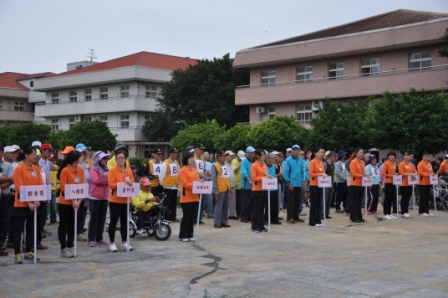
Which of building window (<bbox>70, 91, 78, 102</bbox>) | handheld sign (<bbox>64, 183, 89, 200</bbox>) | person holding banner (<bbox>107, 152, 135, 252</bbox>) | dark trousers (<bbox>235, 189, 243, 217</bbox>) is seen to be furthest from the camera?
building window (<bbox>70, 91, 78, 102</bbox>)

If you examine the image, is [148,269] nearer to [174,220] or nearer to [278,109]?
[174,220]

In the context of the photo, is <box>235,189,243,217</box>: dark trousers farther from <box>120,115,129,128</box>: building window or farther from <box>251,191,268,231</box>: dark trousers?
<box>120,115,129,128</box>: building window

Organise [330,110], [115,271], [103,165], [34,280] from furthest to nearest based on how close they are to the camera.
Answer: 1. [330,110]
2. [103,165]
3. [115,271]
4. [34,280]

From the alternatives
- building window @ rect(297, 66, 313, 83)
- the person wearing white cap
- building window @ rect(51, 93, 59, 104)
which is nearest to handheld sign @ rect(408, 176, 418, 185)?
the person wearing white cap

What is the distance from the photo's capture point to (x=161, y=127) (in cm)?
6556

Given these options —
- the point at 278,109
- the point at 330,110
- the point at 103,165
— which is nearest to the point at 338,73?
the point at 278,109

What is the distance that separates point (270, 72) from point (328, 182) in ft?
126

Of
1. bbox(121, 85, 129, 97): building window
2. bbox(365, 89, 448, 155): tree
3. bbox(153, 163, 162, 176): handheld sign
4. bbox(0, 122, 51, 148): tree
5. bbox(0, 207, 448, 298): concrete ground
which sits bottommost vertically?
bbox(0, 207, 448, 298): concrete ground

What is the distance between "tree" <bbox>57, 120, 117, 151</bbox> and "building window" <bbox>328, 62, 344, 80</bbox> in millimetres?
24096

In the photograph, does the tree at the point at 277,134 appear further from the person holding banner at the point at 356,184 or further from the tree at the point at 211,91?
the person holding banner at the point at 356,184

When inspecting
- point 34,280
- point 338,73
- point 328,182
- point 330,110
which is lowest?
point 34,280

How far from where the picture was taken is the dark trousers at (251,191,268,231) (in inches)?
611

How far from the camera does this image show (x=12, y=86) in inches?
3487

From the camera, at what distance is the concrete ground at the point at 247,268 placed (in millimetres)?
8555
